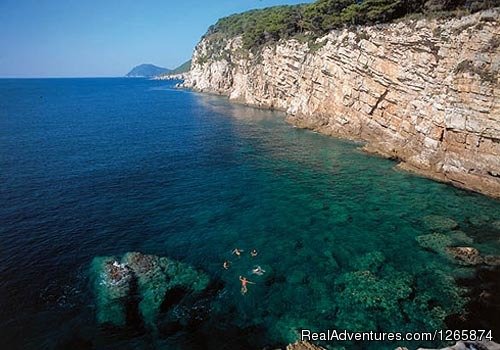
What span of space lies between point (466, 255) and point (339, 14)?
5443 cm

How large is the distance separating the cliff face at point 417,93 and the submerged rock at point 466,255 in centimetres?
1253

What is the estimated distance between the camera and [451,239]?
25.2 m

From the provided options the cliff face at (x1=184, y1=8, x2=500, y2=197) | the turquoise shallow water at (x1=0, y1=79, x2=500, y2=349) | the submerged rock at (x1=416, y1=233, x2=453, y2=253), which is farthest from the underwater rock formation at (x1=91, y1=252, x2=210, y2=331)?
the cliff face at (x1=184, y1=8, x2=500, y2=197)

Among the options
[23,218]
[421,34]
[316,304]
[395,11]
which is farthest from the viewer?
[395,11]

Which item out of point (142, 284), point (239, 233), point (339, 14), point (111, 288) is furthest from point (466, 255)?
point (339, 14)

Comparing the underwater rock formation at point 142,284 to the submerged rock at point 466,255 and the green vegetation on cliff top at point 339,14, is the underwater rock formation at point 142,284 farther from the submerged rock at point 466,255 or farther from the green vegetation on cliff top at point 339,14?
the green vegetation on cliff top at point 339,14

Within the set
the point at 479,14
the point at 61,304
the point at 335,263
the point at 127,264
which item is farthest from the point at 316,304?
the point at 479,14

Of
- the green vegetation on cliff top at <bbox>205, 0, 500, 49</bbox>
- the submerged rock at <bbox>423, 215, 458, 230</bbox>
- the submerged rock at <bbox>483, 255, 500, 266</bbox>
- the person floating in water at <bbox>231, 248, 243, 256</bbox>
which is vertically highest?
the green vegetation on cliff top at <bbox>205, 0, 500, 49</bbox>

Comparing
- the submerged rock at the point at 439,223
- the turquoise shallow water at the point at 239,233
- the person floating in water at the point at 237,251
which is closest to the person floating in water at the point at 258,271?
the turquoise shallow water at the point at 239,233

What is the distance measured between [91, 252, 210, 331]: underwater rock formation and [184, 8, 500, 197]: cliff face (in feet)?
97.0

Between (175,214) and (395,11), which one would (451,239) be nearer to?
(175,214)

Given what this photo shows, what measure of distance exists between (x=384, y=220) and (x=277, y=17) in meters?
77.0

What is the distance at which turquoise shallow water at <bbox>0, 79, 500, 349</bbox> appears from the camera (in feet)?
58.1

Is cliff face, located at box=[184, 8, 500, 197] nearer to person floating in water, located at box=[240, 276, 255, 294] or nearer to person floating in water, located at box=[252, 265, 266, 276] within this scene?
person floating in water, located at box=[252, 265, 266, 276]
